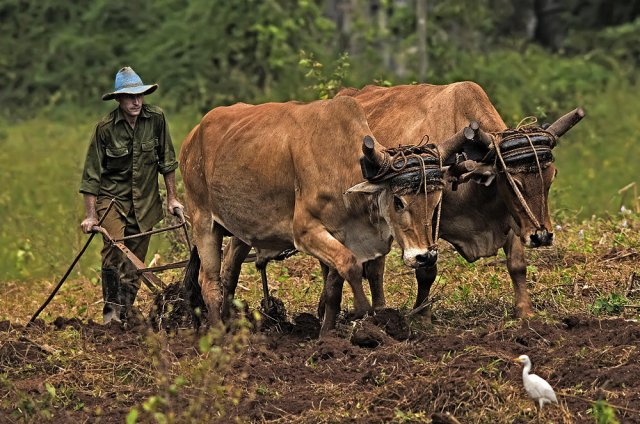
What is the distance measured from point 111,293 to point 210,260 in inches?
30.9

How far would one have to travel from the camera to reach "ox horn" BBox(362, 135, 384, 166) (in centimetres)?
896

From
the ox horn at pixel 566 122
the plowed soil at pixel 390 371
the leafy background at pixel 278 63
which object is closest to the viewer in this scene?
the plowed soil at pixel 390 371

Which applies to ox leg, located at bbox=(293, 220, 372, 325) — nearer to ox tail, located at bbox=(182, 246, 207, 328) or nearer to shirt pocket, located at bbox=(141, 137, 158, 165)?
ox tail, located at bbox=(182, 246, 207, 328)

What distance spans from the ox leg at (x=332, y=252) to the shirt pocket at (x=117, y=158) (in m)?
1.77

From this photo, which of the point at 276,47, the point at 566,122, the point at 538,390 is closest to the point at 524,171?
the point at 566,122

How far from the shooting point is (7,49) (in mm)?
28234

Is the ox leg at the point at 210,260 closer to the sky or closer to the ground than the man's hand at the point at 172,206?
closer to the ground

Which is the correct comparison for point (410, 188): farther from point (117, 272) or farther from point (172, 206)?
point (117, 272)

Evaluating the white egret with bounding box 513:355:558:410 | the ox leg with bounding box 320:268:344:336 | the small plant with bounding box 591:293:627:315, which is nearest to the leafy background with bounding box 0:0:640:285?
the small plant with bounding box 591:293:627:315

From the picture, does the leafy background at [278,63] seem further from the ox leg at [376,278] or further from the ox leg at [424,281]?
the ox leg at [424,281]

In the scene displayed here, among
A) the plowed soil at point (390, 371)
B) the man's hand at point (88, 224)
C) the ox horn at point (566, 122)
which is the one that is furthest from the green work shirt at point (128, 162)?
the ox horn at point (566, 122)

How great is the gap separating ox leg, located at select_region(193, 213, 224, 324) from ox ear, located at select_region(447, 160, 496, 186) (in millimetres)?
2234

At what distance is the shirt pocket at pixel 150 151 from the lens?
1093 centimetres

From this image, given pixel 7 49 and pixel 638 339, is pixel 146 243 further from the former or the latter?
pixel 7 49
